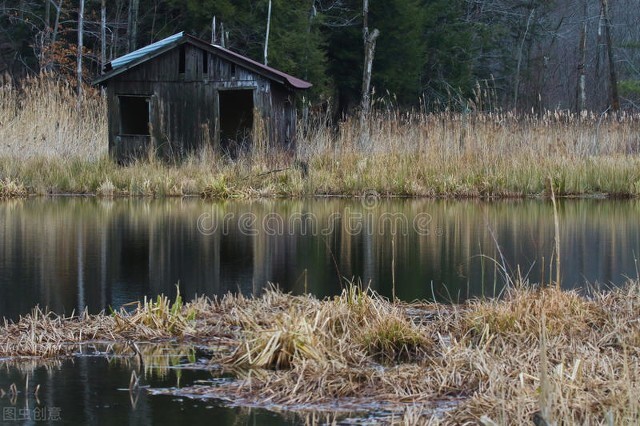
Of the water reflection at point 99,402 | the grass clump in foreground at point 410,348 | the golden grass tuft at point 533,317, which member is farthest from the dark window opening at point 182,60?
the water reflection at point 99,402

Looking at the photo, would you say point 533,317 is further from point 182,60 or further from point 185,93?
point 182,60

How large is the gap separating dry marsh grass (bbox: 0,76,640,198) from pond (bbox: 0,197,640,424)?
1702mm

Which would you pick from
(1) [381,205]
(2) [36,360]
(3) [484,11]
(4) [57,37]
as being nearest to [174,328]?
(2) [36,360]

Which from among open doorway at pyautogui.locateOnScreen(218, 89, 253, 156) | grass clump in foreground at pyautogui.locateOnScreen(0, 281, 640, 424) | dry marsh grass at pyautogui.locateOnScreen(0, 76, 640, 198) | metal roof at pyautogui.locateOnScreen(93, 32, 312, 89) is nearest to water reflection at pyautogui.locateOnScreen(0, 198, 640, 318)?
grass clump in foreground at pyautogui.locateOnScreen(0, 281, 640, 424)

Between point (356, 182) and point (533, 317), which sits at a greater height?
point (356, 182)

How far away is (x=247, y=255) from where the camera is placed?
13.2 meters

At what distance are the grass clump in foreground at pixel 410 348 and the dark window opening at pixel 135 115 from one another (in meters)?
21.8

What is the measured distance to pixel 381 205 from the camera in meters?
20.8

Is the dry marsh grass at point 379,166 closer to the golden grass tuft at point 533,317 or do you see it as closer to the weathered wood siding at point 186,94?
the weathered wood siding at point 186,94

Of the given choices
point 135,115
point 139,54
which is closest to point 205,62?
point 139,54

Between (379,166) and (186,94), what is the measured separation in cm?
655

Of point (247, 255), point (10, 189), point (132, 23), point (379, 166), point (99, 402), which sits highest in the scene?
point (132, 23)

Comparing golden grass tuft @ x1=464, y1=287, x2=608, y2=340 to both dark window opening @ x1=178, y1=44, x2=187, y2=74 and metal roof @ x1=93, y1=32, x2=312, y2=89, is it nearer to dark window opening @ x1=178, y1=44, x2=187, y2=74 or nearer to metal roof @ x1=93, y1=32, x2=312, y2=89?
metal roof @ x1=93, y1=32, x2=312, y2=89

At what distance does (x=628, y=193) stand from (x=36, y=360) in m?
18.2
